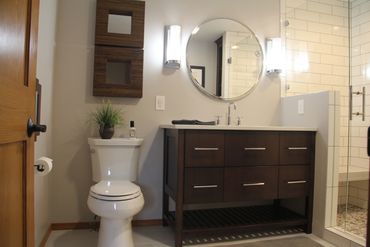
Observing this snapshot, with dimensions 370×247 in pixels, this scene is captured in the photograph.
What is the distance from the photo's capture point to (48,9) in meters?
1.86

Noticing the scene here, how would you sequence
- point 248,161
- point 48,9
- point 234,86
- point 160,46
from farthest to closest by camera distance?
point 234,86 → point 160,46 → point 248,161 → point 48,9

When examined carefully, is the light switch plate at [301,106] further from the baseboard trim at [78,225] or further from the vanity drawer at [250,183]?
the baseboard trim at [78,225]

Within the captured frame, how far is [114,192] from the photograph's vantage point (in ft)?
5.52

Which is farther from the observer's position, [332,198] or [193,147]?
[332,198]

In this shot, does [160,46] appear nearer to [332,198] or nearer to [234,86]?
[234,86]

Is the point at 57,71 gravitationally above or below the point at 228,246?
above

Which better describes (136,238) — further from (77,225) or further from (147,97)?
(147,97)

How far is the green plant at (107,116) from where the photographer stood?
84.0 inches

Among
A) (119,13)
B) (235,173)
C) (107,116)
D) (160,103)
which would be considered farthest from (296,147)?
(119,13)

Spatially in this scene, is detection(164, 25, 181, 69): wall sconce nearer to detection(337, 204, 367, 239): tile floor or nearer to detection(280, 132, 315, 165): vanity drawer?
detection(280, 132, 315, 165): vanity drawer

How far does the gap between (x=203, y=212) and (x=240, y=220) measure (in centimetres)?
36

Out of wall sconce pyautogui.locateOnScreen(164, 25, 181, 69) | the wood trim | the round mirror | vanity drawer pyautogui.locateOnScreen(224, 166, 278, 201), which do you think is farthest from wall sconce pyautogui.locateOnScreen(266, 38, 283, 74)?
the wood trim

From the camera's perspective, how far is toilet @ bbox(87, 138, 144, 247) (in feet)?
5.40

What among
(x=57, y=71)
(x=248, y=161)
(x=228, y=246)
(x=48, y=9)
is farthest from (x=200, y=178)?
(x=48, y=9)
